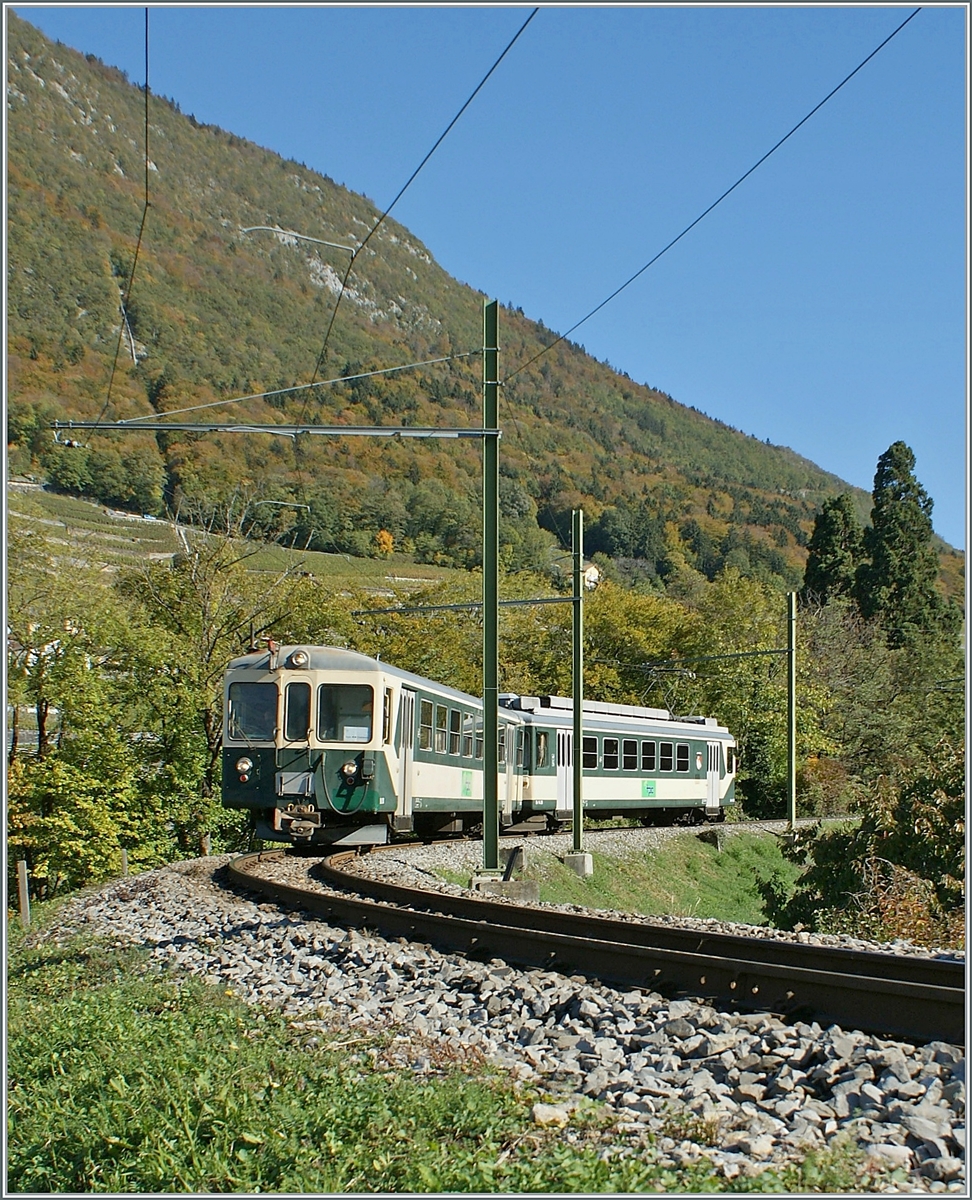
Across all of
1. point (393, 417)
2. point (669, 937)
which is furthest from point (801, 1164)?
point (393, 417)

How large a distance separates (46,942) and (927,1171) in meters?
8.95

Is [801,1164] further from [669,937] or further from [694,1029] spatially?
[669,937]

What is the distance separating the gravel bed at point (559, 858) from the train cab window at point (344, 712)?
1.78 m

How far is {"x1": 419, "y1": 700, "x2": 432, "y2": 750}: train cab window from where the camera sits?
58.6 feet

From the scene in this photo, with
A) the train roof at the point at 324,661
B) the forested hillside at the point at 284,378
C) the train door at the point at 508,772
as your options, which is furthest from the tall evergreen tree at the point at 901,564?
the train roof at the point at 324,661

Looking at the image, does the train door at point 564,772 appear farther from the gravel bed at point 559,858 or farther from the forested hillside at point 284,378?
the forested hillside at point 284,378

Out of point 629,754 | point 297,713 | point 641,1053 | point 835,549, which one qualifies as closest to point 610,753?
point 629,754

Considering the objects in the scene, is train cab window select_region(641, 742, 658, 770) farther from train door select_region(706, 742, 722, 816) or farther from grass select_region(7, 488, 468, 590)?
grass select_region(7, 488, 468, 590)

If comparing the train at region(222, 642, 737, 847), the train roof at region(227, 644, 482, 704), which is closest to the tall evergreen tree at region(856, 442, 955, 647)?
the train at region(222, 642, 737, 847)

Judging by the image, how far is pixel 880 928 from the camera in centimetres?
1163

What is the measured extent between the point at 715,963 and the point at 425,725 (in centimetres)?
1175

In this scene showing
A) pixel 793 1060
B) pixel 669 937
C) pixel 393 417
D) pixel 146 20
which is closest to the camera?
pixel 793 1060

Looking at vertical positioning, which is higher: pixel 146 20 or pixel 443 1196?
pixel 146 20

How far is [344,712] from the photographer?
1596 cm
